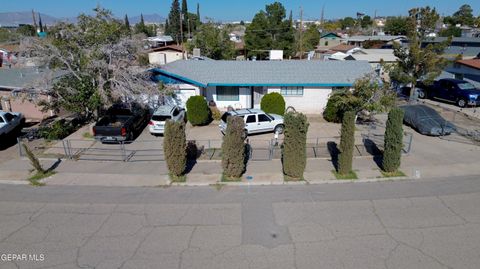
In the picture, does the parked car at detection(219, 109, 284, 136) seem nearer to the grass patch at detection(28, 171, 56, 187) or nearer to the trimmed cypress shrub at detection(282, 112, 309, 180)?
the trimmed cypress shrub at detection(282, 112, 309, 180)

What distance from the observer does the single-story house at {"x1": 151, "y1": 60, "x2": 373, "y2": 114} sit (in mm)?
21672

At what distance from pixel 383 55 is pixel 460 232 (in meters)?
37.5

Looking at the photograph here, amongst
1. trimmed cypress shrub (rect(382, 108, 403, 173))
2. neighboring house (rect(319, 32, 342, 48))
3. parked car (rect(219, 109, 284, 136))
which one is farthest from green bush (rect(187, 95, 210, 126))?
neighboring house (rect(319, 32, 342, 48))

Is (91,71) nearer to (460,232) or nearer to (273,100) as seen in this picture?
(273,100)

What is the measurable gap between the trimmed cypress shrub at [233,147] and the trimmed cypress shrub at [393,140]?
579cm

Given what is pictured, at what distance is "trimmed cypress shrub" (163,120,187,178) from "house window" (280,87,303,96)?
1168 centimetres

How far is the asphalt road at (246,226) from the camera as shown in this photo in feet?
26.2

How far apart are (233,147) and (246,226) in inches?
141

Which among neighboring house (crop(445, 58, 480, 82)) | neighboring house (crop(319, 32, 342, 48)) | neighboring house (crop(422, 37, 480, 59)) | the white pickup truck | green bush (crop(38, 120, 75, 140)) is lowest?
green bush (crop(38, 120, 75, 140))

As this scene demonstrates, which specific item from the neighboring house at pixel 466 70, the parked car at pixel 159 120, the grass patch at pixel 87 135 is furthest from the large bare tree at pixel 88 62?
the neighboring house at pixel 466 70

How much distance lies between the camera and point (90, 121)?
21312 mm

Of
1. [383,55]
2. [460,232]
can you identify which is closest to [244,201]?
[460,232]

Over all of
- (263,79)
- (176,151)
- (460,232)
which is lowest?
(460,232)

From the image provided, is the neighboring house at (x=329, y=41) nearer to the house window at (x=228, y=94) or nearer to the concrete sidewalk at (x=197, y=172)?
the house window at (x=228, y=94)
